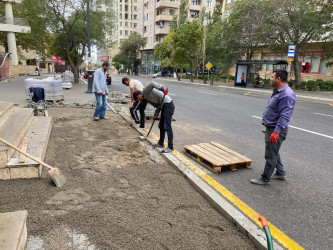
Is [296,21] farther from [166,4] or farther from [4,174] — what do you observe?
[166,4]

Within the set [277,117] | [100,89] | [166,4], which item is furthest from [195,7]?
[277,117]

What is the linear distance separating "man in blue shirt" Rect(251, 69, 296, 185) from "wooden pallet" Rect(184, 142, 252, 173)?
0.52 m

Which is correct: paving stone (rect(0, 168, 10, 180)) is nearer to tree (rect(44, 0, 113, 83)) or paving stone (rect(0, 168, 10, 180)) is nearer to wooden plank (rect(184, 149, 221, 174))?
wooden plank (rect(184, 149, 221, 174))

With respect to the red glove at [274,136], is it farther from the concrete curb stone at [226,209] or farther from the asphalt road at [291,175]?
the concrete curb stone at [226,209]

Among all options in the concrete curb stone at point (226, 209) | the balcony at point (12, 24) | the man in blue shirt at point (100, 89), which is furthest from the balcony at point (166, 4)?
the concrete curb stone at point (226, 209)

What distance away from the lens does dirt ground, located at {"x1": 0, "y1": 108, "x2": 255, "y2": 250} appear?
2494mm

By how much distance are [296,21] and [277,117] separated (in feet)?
69.8

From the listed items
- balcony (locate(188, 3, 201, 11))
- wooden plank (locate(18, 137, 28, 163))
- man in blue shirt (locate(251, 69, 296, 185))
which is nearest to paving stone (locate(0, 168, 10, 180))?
wooden plank (locate(18, 137, 28, 163))

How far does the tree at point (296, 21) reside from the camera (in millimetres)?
20297

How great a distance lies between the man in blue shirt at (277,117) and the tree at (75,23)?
19783 millimetres

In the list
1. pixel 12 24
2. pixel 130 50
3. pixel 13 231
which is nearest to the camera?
pixel 13 231

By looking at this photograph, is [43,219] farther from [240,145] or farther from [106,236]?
[240,145]

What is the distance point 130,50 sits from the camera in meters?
60.4

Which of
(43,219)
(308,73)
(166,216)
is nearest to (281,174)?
(166,216)
